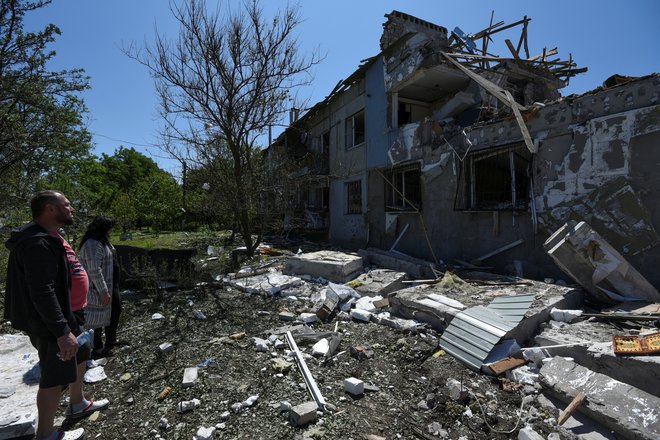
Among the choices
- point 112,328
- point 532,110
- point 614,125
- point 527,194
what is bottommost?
point 112,328

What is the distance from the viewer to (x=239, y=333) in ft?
14.2

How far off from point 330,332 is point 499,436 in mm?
2184

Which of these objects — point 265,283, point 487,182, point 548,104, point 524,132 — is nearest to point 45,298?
point 265,283

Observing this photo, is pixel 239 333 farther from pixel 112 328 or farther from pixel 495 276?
pixel 495 276

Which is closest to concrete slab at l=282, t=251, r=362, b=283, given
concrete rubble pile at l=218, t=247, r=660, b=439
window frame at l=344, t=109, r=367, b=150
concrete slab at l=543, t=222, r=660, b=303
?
concrete rubble pile at l=218, t=247, r=660, b=439

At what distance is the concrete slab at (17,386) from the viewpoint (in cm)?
242

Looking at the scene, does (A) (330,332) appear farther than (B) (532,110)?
No

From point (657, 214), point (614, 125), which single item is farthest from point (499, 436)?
point (614, 125)

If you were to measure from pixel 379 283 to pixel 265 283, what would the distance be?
2.28m

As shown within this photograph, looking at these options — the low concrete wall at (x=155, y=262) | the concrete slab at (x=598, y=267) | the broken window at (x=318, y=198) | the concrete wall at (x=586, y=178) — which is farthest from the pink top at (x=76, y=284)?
the broken window at (x=318, y=198)

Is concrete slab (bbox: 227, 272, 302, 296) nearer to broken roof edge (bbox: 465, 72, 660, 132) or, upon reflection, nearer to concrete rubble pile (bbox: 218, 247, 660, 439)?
concrete rubble pile (bbox: 218, 247, 660, 439)

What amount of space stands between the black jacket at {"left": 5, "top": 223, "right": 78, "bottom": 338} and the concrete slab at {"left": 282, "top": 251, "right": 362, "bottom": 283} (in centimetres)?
508

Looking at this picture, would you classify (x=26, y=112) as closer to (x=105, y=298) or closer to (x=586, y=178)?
(x=105, y=298)

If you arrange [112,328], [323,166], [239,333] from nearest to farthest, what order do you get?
[112,328], [239,333], [323,166]
